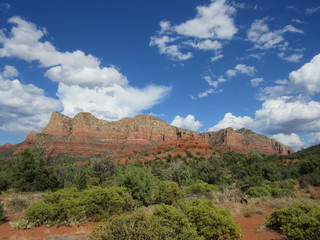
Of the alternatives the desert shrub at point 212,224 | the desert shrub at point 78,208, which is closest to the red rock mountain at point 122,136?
the desert shrub at point 78,208

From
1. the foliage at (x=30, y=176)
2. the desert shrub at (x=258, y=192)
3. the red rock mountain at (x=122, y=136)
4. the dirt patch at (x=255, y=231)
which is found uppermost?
the red rock mountain at (x=122, y=136)

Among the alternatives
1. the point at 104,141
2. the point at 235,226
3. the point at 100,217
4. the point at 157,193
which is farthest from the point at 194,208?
the point at 104,141

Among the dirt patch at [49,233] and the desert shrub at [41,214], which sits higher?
the desert shrub at [41,214]

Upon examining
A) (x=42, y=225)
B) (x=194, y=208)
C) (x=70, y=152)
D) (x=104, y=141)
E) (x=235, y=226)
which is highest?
(x=104, y=141)

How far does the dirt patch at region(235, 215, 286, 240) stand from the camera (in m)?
8.27

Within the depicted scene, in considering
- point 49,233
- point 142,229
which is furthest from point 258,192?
point 142,229

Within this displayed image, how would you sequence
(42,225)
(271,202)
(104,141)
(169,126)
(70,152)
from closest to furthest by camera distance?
(42,225)
(271,202)
(70,152)
(104,141)
(169,126)

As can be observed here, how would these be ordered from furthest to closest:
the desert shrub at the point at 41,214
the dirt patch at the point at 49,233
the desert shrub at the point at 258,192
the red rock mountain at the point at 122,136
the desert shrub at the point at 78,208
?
1. the red rock mountain at the point at 122,136
2. the desert shrub at the point at 258,192
3. the desert shrub at the point at 78,208
4. the desert shrub at the point at 41,214
5. the dirt patch at the point at 49,233

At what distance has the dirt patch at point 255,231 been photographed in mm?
8266

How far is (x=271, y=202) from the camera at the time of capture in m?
14.4

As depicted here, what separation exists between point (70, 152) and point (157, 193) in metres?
96.5

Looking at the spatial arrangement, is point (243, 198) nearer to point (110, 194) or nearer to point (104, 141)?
point (110, 194)

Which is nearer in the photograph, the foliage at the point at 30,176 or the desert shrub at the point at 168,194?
the desert shrub at the point at 168,194

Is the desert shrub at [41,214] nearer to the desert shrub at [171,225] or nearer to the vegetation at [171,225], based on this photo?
the vegetation at [171,225]
